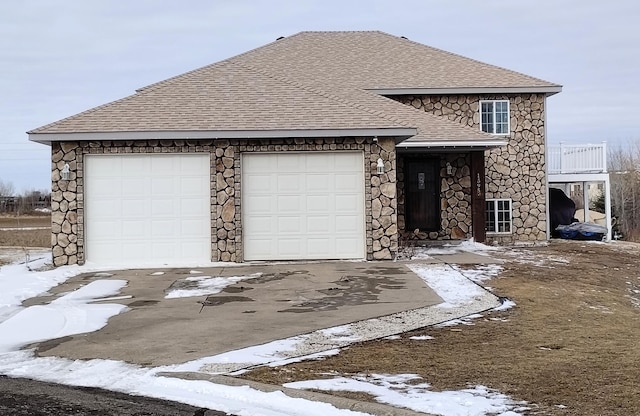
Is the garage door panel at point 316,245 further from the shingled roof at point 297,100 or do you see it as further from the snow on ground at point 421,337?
the snow on ground at point 421,337

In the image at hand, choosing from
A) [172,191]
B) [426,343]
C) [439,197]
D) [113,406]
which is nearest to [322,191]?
[172,191]

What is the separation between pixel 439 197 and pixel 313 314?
12005 millimetres

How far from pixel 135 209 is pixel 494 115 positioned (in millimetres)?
11972

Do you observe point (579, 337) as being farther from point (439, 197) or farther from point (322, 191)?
point (439, 197)

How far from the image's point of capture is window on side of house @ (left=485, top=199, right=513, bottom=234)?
22.6 metres

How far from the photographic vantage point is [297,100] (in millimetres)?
17375

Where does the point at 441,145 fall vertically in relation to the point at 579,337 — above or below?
above

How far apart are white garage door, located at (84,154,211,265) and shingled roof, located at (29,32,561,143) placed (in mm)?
714

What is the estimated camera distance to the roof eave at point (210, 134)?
52.4ft

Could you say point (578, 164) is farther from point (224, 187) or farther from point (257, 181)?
point (224, 187)

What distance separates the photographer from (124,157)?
1636cm

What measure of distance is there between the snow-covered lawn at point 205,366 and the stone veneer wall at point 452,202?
29.7 ft

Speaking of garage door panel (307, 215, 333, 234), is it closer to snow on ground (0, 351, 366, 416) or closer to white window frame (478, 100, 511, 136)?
white window frame (478, 100, 511, 136)

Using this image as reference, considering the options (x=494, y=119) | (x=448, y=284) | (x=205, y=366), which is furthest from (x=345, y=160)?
(x=205, y=366)
